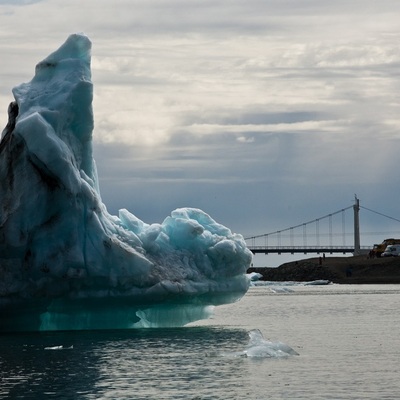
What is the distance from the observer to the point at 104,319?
1505 inches

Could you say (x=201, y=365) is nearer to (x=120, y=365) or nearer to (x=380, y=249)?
(x=120, y=365)

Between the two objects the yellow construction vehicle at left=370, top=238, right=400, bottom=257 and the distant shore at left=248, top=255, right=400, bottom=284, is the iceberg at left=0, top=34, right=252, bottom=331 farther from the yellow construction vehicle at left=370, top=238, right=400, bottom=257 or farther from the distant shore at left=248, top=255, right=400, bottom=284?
the yellow construction vehicle at left=370, top=238, right=400, bottom=257

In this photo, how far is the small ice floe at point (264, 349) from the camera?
29891 mm

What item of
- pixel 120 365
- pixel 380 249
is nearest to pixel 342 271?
pixel 380 249

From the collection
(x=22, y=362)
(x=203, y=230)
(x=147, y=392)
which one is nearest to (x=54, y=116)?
(x=203, y=230)

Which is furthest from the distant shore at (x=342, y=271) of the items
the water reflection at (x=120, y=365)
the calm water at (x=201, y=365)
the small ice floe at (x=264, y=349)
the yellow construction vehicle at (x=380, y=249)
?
the small ice floe at (x=264, y=349)

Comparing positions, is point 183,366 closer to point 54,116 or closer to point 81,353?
point 81,353

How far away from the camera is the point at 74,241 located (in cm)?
3469

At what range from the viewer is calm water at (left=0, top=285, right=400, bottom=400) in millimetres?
24469

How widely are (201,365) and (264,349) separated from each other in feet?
7.02

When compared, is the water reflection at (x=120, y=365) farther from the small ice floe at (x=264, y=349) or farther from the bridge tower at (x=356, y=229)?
the bridge tower at (x=356, y=229)

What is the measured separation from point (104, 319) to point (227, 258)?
4446 millimetres

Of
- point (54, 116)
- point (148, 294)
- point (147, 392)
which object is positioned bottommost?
point (147, 392)

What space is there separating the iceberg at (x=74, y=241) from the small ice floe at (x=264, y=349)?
15.8 ft
